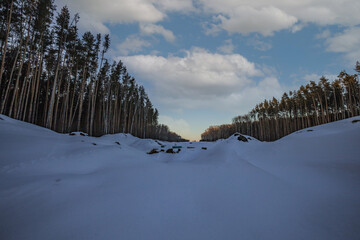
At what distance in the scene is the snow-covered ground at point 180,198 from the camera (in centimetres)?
172

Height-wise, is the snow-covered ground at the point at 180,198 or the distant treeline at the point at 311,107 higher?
the distant treeline at the point at 311,107

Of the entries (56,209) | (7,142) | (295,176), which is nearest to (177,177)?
(56,209)

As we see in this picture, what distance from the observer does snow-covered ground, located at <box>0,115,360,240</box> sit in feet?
5.65

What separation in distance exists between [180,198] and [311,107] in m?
42.3

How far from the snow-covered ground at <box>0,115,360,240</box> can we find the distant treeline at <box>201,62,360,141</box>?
1307 inches

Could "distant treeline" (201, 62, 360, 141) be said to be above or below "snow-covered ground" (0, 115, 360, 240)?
above

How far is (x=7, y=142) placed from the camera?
3.75 m

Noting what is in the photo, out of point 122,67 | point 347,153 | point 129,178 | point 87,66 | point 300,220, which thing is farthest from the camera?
point 122,67

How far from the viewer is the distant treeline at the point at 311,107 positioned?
26.2 meters

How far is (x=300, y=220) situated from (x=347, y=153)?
2.67 meters

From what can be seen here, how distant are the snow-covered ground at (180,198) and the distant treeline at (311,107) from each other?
33.2 m

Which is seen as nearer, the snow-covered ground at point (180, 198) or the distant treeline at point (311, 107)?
the snow-covered ground at point (180, 198)

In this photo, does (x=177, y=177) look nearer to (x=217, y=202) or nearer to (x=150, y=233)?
(x=217, y=202)

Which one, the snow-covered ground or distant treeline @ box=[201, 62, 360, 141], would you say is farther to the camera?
distant treeline @ box=[201, 62, 360, 141]
